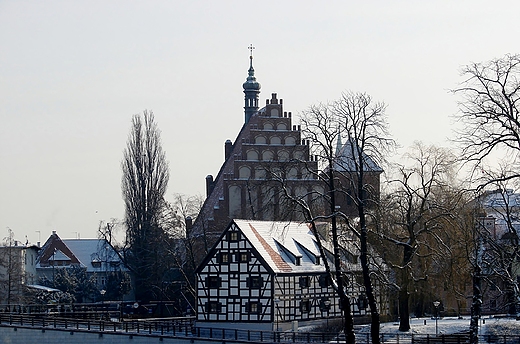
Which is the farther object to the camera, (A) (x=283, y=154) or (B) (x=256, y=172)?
(A) (x=283, y=154)

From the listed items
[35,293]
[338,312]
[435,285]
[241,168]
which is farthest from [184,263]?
[435,285]

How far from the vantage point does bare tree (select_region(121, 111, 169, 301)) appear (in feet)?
254

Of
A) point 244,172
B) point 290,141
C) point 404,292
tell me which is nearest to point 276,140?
point 290,141

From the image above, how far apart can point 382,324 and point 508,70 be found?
3173 cm

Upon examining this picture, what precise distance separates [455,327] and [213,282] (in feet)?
49.4

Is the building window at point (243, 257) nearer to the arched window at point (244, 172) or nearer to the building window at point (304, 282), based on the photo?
the building window at point (304, 282)

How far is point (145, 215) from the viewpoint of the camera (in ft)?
254

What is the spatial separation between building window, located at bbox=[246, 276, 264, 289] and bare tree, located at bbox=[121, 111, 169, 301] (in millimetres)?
20859

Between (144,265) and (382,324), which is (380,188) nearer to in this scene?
(382,324)

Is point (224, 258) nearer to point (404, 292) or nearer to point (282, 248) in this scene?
point (282, 248)

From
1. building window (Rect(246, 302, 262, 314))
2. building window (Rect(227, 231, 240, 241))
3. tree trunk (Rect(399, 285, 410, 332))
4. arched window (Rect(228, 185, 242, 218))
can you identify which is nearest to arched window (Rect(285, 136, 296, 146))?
arched window (Rect(228, 185, 242, 218))

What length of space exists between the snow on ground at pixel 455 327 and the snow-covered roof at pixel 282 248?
580 cm

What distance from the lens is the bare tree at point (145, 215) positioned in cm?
7731

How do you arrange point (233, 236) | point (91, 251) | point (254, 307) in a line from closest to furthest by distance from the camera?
1. point (254, 307)
2. point (233, 236)
3. point (91, 251)
